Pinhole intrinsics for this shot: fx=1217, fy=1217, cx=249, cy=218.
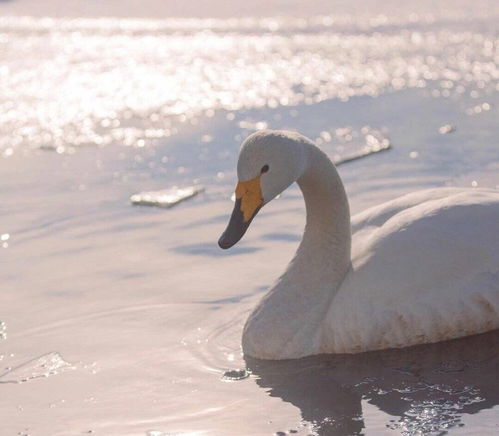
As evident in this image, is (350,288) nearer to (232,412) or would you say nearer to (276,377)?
(276,377)

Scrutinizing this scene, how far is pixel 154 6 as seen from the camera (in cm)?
1719

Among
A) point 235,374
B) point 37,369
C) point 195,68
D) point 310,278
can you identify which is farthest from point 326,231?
point 195,68

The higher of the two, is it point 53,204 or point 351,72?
point 351,72

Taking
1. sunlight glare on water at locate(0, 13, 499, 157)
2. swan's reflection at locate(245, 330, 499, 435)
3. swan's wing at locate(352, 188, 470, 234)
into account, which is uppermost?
sunlight glare on water at locate(0, 13, 499, 157)

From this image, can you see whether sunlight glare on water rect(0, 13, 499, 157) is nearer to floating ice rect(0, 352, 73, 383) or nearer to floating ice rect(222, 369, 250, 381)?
floating ice rect(0, 352, 73, 383)

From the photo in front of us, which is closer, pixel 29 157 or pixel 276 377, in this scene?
pixel 276 377

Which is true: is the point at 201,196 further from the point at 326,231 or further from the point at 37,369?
the point at 37,369

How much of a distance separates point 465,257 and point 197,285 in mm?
1574

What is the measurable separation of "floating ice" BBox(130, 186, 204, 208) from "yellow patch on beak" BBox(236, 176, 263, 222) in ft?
8.88

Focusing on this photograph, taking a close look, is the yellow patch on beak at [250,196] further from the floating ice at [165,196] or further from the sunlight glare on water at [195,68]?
the sunlight glare on water at [195,68]

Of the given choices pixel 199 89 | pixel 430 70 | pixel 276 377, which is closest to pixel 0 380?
pixel 276 377

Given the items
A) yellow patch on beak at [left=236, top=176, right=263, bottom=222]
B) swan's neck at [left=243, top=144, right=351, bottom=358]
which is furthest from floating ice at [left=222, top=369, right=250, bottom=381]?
yellow patch on beak at [left=236, top=176, right=263, bottom=222]

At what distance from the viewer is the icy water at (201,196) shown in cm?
507

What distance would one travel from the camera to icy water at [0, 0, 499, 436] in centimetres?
507
